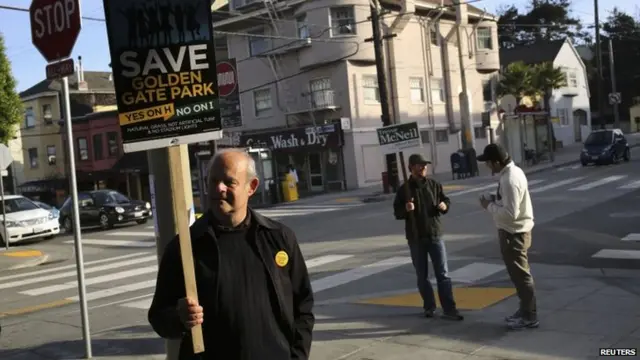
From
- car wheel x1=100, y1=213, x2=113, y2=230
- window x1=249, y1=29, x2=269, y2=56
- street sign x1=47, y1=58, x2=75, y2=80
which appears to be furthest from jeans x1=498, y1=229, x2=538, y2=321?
window x1=249, y1=29, x2=269, y2=56

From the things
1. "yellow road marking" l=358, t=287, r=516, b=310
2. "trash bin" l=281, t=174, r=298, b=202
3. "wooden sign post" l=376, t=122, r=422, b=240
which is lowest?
"yellow road marking" l=358, t=287, r=516, b=310

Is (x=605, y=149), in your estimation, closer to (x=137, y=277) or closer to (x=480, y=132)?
(x=480, y=132)

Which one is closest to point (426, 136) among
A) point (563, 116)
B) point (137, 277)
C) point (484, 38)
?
point (484, 38)

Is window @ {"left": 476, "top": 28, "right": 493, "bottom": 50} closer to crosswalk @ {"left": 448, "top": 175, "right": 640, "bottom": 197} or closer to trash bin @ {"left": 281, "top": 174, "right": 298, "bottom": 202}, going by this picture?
crosswalk @ {"left": 448, "top": 175, "right": 640, "bottom": 197}

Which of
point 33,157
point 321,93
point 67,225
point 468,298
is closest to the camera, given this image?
point 468,298

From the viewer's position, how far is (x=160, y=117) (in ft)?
13.1

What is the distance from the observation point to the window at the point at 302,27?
34.3m

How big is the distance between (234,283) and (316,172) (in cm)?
3267

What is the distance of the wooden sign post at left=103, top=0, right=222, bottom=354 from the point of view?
3.98m

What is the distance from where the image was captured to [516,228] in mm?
6809

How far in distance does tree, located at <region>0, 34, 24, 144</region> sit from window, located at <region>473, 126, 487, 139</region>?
28369 millimetres

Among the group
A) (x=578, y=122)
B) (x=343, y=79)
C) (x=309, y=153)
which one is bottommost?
(x=309, y=153)

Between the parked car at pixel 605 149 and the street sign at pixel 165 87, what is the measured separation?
1210 inches

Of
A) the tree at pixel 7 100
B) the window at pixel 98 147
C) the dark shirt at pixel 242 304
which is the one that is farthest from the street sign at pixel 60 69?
the window at pixel 98 147
